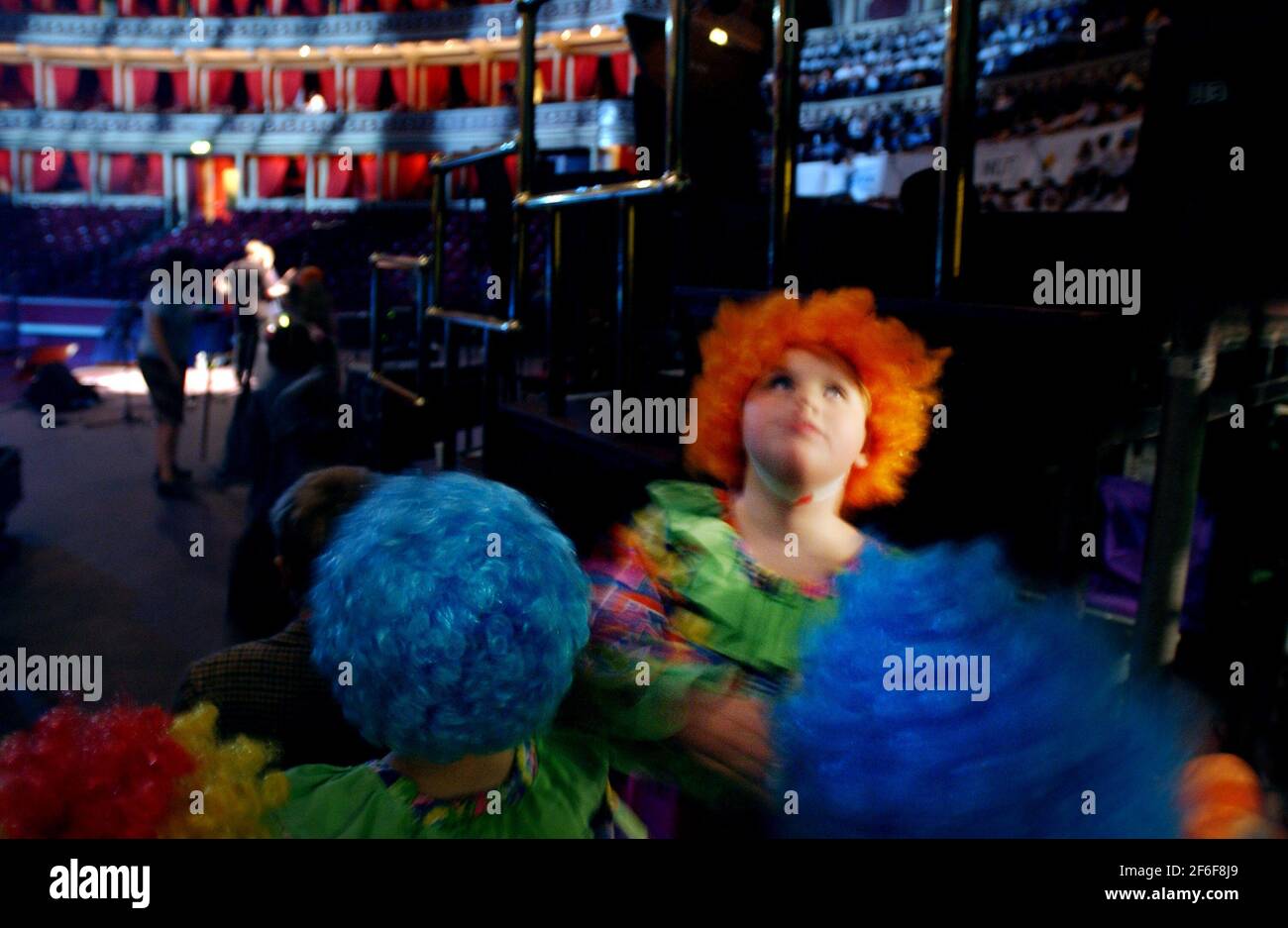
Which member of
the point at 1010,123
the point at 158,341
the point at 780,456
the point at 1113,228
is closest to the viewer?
the point at 780,456

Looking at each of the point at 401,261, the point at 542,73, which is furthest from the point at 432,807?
the point at 542,73

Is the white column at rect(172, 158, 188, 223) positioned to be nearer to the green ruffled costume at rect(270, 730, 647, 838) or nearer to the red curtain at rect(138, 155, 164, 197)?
the red curtain at rect(138, 155, 164, 197)

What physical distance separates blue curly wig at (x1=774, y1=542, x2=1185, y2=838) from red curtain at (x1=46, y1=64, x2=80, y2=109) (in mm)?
25598

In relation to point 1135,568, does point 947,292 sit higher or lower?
higher

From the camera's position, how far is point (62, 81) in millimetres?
21438

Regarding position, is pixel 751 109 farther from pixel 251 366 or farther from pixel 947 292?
pixel 251 366

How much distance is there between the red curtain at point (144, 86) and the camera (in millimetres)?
21594

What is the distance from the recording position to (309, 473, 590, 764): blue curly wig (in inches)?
37.3

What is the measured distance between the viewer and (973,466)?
1557 mm

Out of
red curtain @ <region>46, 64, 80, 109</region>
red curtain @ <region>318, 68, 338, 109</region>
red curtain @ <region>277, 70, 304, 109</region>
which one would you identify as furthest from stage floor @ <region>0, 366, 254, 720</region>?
red curtain @ <region>46, 64, 80, 109</region>

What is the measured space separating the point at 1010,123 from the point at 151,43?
20.0m

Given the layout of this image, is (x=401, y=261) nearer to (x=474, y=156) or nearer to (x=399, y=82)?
(x=474, y=156)

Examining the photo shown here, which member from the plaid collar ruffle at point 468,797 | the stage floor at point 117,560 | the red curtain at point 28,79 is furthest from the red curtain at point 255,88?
the plaid collar ruffle at point 468,797

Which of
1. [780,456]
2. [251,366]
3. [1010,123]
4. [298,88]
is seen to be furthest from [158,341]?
[298,88]
